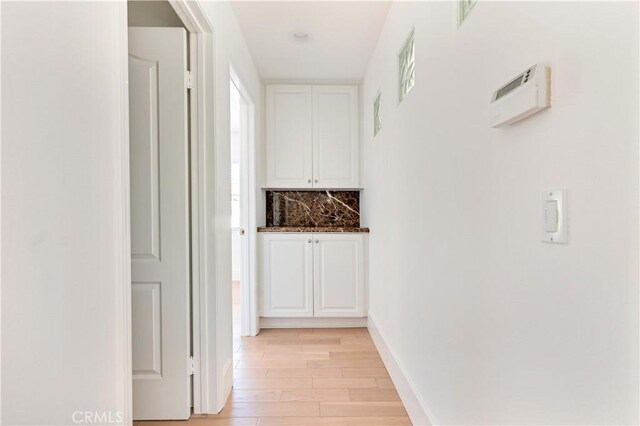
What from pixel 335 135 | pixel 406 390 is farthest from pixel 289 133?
pixel 406 390

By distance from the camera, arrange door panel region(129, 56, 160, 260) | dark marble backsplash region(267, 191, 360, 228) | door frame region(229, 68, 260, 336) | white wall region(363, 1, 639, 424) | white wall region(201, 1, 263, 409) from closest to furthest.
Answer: white wall region(363, 1, 639, 424) → door panel region(129, 56, 160, 260) → white wall region(201, 1, 263, 409) → door frame region(229, 68, 260, 336) → dark marble backsplash region(267, 191, 360, 228)

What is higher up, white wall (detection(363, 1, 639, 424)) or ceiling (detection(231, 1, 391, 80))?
ceiling (detection(231, 1, 391, 80))

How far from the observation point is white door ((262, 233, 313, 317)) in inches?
132

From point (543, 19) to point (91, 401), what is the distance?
1.49m

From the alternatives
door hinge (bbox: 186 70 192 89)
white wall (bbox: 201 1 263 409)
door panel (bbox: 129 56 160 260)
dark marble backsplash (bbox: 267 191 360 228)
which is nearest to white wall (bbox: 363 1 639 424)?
white wall (bbox: 201 1 263 409)

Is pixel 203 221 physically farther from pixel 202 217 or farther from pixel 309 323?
pixel 309 323

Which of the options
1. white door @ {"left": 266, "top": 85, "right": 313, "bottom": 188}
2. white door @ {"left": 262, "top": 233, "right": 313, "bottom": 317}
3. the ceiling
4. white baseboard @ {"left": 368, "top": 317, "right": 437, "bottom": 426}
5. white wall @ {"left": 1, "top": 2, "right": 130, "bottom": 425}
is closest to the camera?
white wall @ {"left": 1, "top": 2, "right": 130, "bottom": 425}

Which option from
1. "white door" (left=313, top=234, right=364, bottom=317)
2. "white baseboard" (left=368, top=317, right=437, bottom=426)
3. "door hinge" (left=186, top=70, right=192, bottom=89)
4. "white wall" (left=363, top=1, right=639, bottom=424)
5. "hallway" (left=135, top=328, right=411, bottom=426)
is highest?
"door hinge" (left=186, top=70, right=192, bottom=89)

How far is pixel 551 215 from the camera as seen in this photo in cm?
75

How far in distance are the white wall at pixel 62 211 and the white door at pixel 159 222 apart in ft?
2.58

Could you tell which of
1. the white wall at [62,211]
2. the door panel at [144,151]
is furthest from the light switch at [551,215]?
the door panel at [144,151]

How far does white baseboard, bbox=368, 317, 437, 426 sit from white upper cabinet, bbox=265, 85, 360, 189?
1.65 meters

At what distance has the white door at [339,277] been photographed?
335cm

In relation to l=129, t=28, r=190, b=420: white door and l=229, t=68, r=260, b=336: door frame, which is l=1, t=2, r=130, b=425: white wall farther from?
l=229, t=68, r=260, b=336: door frame
